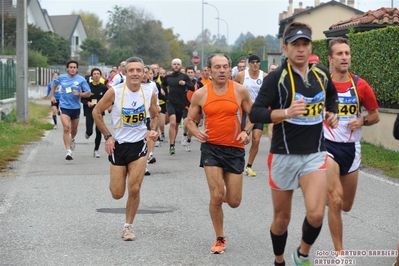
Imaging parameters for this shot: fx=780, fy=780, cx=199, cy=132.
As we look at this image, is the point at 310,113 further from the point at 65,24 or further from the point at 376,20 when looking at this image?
the point at 65,24

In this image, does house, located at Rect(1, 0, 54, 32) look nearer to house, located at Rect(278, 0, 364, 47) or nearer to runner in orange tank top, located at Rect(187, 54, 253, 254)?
house, located at Rect(278, 0, 364, 47)

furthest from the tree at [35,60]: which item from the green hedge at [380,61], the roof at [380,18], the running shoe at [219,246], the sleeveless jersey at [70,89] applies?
the running shoe at [219,246]

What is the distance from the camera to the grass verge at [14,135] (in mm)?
16341

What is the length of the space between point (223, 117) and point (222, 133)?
162mm

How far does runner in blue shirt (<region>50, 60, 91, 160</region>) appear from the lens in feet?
52.5

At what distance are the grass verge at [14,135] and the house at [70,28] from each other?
3253 inches

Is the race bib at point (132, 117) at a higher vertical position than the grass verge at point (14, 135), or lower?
higher

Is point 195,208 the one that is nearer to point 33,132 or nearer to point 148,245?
point 148,245

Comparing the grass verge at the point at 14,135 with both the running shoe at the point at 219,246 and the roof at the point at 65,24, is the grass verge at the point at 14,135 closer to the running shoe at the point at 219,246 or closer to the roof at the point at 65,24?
the running shoe at the point at 219,246

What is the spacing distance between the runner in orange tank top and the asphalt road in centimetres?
64

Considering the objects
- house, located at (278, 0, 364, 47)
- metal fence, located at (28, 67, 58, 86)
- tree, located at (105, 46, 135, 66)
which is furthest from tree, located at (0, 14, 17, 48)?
tree, located at (105, 46, 135, 66)

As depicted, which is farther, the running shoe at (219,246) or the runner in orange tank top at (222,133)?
the runner in orange tank top at (222,133)

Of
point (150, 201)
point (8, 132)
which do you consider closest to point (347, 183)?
point (150, 201)

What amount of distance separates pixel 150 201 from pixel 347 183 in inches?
161
